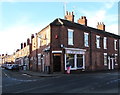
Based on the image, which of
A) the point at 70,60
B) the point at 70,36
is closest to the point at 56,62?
the point at 70,60

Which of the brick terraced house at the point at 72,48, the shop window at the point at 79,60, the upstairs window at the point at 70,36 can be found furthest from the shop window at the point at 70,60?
the upstairs window at the point at 70,36

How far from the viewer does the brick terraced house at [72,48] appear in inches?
1042

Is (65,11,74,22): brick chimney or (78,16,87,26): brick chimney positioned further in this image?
(78,16,87,26): brick chimney

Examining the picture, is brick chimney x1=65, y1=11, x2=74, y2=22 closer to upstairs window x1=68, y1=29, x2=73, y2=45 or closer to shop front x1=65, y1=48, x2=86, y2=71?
upstairs window x1=68, y1=29, x2=73, y2=45

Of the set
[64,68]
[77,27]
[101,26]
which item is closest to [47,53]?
[64,68]

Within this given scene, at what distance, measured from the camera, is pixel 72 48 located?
27422 millimetres

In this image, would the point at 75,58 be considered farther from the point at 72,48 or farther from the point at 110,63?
the point at 110,63

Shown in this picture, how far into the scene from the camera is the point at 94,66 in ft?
104

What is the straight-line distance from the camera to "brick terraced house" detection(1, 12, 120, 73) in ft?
86.8

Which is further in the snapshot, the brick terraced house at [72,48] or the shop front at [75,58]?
the shop front at [75,58]

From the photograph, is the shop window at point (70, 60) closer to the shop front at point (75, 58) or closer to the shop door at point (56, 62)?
the shop front at point (75, 58)

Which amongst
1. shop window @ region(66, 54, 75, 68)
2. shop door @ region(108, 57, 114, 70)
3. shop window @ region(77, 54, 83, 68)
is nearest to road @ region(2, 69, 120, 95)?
shop window @ region(66, 54, 75, 68)

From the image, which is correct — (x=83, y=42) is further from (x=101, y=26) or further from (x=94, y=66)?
(x=101, y=26)

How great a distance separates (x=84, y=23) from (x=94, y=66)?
26.4 ft
